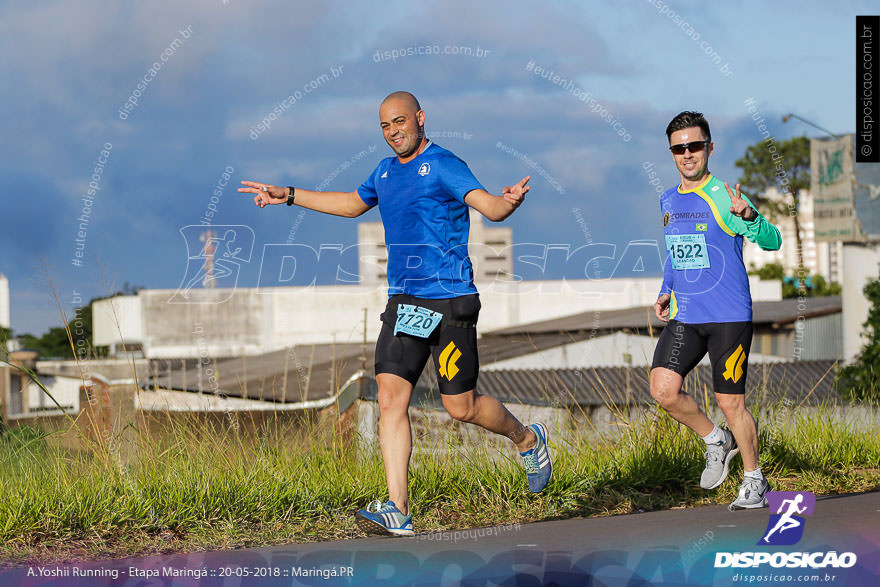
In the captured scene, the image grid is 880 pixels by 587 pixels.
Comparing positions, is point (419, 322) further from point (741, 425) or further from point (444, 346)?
point (741, 425)

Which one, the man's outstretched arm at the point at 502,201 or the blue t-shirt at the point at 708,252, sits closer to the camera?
the man's outstretched arm at the point at 502,201

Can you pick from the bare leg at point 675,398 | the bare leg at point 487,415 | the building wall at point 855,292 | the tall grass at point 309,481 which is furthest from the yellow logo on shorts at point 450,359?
the building wall at point 855,292

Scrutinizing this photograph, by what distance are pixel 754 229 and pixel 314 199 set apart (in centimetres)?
226

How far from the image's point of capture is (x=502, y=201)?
15.6ft

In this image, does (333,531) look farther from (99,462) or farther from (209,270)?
(209,270)

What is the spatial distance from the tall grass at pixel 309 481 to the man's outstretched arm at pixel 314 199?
55.9 inches

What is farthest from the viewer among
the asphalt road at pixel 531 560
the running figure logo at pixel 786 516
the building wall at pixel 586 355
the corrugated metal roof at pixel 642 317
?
the corrugated metal roof at pixel 642 317

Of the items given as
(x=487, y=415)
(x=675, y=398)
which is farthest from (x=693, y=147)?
(x=487, y=415)

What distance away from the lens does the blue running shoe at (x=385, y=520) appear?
15.8ft

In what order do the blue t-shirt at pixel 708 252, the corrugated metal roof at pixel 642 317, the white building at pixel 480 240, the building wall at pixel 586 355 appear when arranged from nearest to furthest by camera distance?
the blue t-shirt at pixel 708 252 < the building wall at pixel 586 355 < the corrugated metal roof at pixel 642 317 < the white building at pixel 480 240

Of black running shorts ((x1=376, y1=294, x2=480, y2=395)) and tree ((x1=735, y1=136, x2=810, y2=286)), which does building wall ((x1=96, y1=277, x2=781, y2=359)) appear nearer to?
tree ((x1=735, y1=136, x2=810, y2=286))

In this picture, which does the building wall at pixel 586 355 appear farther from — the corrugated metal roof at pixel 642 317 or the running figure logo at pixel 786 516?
the running figure logo at pixel 786 516

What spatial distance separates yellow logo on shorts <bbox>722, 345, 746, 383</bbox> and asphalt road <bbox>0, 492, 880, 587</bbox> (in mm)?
732

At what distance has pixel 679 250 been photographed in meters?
5.51
